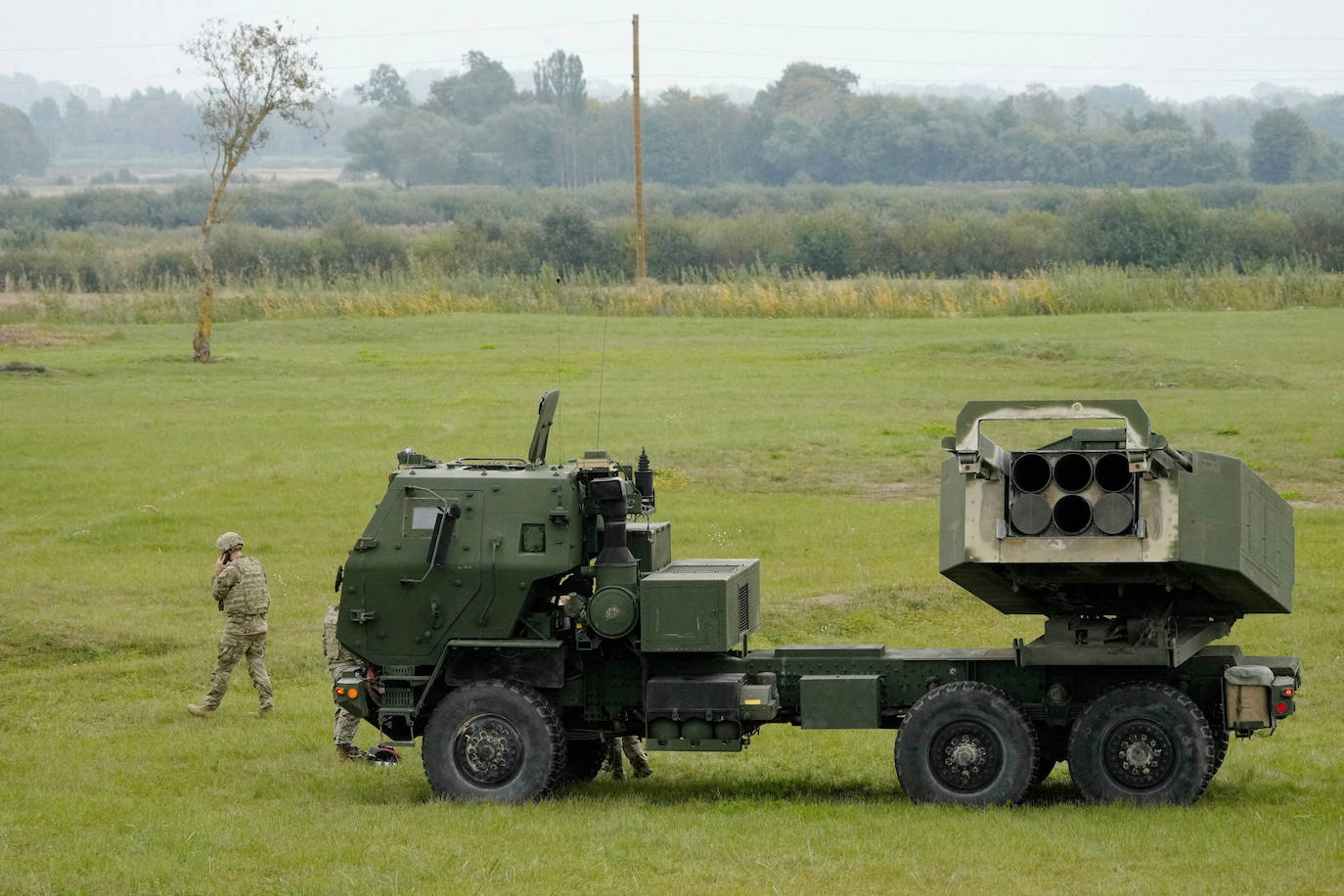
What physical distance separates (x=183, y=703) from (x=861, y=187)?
134416 millimetres

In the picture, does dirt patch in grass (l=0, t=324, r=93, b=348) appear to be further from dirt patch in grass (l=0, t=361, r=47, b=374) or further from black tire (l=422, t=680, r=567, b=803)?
black tire (l=422, t=680, r=567, b=803)

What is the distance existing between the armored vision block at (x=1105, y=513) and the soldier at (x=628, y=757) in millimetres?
3222

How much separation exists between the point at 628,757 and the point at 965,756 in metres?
3.20

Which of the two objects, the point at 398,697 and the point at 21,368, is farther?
the point at 21,368

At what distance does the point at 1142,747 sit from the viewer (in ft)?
41.3

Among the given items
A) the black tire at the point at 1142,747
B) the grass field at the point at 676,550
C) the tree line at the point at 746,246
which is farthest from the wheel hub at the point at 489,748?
the tree line at the point at 746,246

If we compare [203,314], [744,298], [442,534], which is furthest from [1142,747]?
[744,298]

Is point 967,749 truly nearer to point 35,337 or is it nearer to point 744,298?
point 35,337

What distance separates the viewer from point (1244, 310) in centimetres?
5716

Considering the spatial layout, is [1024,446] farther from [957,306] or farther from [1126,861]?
[957,306]

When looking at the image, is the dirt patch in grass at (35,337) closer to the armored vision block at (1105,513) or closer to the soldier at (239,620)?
the soldier at (239,620)

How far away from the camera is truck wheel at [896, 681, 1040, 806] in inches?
501

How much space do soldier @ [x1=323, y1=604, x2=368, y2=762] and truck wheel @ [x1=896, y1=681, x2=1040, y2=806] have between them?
4442mm

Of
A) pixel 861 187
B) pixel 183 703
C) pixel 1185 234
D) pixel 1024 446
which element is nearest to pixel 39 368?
pixel 1024 446
